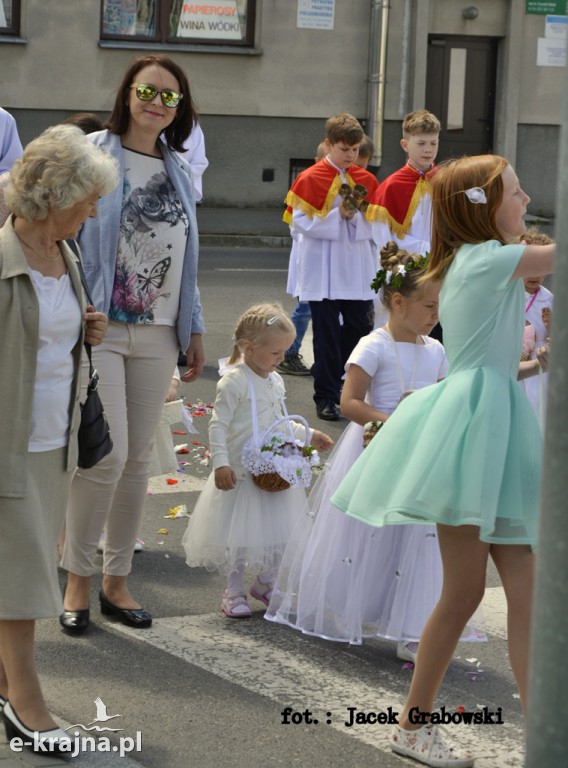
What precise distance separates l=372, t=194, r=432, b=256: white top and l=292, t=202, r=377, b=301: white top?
0.98 feet

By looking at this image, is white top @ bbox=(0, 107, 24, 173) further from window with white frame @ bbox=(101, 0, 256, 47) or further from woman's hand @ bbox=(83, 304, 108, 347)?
window with white frame @ bbox=(101, 0, 256, 47)

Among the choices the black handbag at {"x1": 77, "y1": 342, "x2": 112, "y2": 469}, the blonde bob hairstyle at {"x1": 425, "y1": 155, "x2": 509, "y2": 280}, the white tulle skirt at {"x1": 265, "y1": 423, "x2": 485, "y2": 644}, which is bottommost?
the white tulle skirt at {"x1": 265, "y1": 423, "x2": 485, "y2": 644}

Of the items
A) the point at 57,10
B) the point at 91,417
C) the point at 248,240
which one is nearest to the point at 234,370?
the point at 91,417

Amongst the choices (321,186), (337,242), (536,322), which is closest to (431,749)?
(536,322)

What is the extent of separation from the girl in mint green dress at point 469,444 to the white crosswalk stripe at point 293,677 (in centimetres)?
23

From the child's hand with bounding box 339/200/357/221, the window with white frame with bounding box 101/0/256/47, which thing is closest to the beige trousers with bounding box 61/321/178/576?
the child's hand with bounding box 339/200/357/221

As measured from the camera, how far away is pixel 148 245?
17.9ft

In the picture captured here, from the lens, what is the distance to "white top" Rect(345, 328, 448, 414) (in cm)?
545

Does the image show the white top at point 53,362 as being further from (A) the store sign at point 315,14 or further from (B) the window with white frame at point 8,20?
(A) the store sign at point 315,14

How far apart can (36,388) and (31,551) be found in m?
0.49

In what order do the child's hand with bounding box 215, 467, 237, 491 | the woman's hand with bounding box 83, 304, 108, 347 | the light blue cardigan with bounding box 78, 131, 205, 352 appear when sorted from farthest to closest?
the child's hand with bounding box 215, 467, 237, 491, the light blue cardigan with bounding box 78, 131, 205, 352, the woman's hand with bounding box 83, 304, 108, 347

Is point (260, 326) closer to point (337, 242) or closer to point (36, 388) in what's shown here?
point (36, 388)

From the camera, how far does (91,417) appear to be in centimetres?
459

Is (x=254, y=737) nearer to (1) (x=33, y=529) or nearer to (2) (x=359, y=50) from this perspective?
(1) (x=33, y=529)
